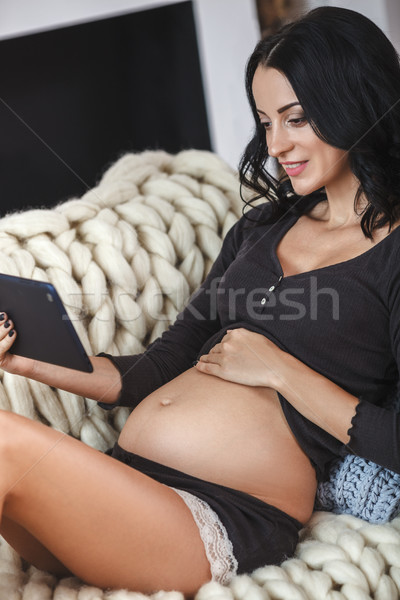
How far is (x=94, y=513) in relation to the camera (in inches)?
34.4

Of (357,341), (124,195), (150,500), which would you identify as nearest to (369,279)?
(357,341)

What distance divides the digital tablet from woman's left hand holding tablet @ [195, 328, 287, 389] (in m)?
0.24

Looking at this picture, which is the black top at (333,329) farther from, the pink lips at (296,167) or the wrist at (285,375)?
the pink lips at (296,167)

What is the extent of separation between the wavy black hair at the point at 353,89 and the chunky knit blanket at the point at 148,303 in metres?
0.38

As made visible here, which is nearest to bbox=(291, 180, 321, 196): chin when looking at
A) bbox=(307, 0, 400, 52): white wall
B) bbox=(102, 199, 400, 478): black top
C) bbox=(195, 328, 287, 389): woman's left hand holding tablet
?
bbox=(102, 199, 400, 478): black top

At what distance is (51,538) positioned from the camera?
89 cm

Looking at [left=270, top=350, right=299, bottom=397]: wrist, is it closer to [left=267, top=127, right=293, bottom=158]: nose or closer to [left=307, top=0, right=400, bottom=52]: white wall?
[left=267, top=127, right=293, bottom=158]: nose

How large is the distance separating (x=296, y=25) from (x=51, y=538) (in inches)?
31.6

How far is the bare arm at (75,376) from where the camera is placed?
1.12 m

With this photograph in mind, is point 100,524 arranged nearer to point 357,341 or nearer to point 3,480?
point 3,480

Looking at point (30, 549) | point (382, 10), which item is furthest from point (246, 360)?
point (382, 10)

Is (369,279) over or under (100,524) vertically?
over

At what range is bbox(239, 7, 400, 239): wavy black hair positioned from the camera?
1083 millimetres

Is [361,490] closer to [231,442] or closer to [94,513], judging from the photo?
[231,442]
